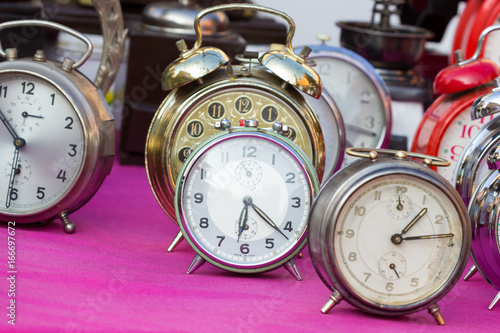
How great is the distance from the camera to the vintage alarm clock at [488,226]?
1627 mm

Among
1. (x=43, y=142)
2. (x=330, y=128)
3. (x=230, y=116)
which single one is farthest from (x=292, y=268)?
(x=43, y=142)

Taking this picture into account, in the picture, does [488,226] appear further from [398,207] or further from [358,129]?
[358,129]

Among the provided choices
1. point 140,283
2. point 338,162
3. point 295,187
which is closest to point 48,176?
point 140,283

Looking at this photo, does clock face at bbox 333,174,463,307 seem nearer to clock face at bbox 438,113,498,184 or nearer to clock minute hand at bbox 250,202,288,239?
clock minute hand at bbox 250,202,288,239

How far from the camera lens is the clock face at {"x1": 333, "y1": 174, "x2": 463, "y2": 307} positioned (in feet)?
5.03

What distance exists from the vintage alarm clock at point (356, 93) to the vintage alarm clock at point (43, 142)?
2.31 ft

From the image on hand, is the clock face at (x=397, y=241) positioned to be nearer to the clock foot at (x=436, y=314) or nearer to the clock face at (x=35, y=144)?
the clock foot at (x=436, y=314)

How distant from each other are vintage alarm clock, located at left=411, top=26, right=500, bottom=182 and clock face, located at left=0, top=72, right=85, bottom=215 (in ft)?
2.97

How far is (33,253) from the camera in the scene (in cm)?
177

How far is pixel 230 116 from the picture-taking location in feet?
6.12

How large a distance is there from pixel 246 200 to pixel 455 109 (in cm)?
71

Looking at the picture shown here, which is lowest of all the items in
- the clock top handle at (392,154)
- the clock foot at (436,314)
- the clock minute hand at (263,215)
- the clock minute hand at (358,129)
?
the clock foot at (436,314)

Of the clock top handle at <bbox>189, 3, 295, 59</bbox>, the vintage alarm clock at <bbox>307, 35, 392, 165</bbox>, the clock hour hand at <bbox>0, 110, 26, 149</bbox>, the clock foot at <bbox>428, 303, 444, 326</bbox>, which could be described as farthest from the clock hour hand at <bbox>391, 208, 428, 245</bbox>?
the clock hour hand at <bbox>0, 110, 26, 149</bbox>

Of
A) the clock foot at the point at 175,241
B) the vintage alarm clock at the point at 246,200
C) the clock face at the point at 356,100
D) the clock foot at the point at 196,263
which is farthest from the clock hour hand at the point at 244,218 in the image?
the clock face at the point at 356,100
